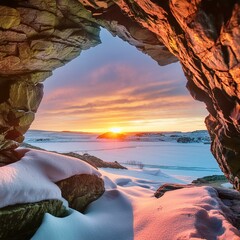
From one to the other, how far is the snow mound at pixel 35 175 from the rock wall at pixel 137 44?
161 cm

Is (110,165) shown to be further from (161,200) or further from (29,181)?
(29,181)

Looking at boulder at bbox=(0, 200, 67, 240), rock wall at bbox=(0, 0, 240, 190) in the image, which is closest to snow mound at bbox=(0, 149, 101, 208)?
boulder at bbox=(0, 200, 67, 240)

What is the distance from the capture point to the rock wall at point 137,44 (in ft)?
17.2

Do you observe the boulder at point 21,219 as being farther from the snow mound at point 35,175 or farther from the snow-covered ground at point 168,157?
the snow-covered ground at point 168,157

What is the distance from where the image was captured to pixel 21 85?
17.1 metres

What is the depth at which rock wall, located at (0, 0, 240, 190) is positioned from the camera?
525cm

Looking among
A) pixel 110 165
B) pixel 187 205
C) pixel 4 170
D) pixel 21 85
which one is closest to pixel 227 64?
pixel 187 205

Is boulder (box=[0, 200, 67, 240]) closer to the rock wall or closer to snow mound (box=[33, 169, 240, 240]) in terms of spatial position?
snow mound (box=[33, 169, 240, 240])

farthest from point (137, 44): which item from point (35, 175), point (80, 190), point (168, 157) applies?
point (168, 157)

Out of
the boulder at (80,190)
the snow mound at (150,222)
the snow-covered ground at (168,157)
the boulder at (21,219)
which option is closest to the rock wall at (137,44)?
the snow mound at (150,222)

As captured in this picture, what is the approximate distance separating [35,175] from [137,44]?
8.86 metres

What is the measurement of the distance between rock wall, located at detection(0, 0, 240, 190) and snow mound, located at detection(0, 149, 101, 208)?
161cm

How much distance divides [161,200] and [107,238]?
3147 millimetres

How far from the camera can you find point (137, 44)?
1356 cm
